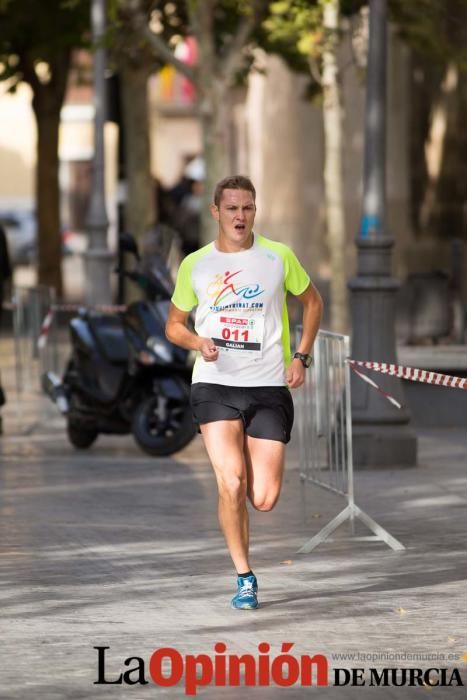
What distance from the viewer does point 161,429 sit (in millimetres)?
13766

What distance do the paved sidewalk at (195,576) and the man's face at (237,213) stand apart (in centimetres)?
147

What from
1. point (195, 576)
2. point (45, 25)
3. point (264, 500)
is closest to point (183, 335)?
point (264, 500)

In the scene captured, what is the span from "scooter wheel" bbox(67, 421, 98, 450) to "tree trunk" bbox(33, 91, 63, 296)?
1625 centimetres

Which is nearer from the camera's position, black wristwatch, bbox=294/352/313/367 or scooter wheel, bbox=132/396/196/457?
black wristwatch, bbox=294/352/313/367


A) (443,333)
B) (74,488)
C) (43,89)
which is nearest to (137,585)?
(74,488)

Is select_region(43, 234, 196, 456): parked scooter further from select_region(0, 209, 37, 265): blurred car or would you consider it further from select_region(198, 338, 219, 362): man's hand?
select_region(0, 209, 37, 265): blurred car

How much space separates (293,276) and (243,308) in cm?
29

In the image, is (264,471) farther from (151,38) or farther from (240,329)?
(151,38)

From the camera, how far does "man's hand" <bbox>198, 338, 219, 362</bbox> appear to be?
26.9 feet

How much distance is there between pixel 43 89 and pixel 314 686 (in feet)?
79.8

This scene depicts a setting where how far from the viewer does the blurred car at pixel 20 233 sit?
5619cm

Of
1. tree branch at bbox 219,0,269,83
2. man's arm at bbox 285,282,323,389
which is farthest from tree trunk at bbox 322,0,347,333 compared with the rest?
man's arm at bbox 285,282,323,389

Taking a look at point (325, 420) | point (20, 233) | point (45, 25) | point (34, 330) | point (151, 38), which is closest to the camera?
point (325, 420)

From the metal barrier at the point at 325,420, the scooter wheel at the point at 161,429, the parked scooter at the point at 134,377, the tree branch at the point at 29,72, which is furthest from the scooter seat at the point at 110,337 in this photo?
the tree branch at the point at 29,72
